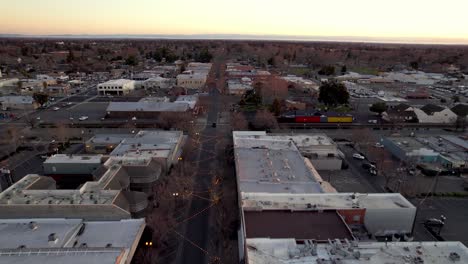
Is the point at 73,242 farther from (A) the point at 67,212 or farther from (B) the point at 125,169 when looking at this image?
(B) the point at 125,169

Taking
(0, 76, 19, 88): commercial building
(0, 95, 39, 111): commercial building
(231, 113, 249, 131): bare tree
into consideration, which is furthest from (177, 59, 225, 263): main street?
(0, 76, 19, 88): commercial building

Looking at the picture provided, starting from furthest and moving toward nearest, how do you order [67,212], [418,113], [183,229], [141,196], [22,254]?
[418,113] → [141,196] → [183,229] → [67,212] → [22,254]

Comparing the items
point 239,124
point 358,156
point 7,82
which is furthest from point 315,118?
point 7,82

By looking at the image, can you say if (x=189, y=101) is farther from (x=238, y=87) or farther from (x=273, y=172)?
(x=273, y=172)

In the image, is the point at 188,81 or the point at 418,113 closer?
the point at 418,113

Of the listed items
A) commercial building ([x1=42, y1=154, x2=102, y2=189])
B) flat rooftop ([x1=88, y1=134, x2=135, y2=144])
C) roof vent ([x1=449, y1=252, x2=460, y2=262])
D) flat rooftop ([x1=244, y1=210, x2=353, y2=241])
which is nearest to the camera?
roof vent ([x1=449, y1=252, x2=460, y2=262])

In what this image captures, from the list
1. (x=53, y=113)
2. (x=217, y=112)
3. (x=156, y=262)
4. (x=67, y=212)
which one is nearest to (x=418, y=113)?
(x=217, y=112)

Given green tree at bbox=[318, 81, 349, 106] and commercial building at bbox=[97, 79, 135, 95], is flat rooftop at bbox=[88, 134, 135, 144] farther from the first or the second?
green tree at bbox=[318, 81, 349, 106]
